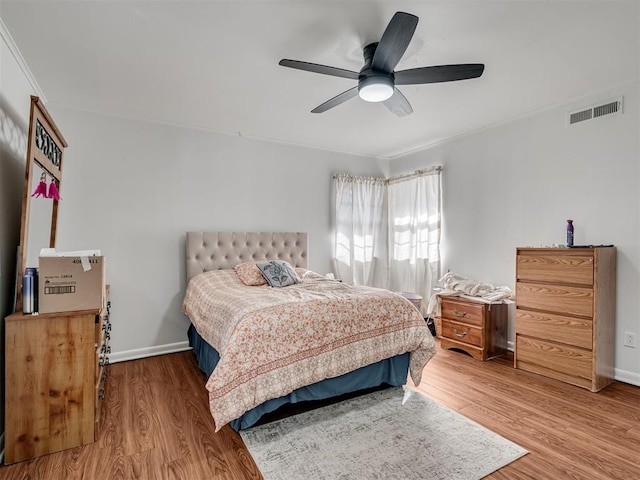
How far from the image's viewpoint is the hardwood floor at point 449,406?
1.80 meters

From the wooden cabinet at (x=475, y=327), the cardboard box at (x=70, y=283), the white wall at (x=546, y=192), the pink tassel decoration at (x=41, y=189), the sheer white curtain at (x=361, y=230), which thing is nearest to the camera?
the cardboard box at (x=70, y=283)

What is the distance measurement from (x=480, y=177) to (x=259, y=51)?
9.52ft

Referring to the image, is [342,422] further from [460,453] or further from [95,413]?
[95,413]

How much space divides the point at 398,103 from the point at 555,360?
2.58 meters

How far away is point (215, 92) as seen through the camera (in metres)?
2.97

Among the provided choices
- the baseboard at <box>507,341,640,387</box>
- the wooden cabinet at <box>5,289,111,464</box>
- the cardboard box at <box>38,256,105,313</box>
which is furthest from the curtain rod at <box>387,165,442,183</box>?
the wooden cabinet at <box>5,289,111,464</box>

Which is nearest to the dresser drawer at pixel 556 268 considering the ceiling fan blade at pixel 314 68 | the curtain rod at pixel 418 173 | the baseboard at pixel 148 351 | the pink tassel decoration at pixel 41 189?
the curtain rod at pixel 418 173

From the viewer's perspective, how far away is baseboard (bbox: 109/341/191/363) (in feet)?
11.2

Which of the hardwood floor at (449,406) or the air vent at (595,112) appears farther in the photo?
the air vent at (595,112)

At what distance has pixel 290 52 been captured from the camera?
7.70 feet

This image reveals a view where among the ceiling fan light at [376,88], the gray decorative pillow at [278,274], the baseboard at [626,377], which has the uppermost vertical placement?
the ceiling fan light at [376,88]

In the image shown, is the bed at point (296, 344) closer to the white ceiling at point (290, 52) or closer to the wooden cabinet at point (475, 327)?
the wooden cabinet at point (475, 327)

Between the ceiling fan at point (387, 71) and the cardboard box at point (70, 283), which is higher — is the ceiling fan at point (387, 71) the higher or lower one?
the higher one

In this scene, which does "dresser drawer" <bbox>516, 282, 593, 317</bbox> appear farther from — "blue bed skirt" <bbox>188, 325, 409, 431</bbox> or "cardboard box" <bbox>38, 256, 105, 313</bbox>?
"cardboard box" <bbox>38, 256, 105, 313</bbox>
